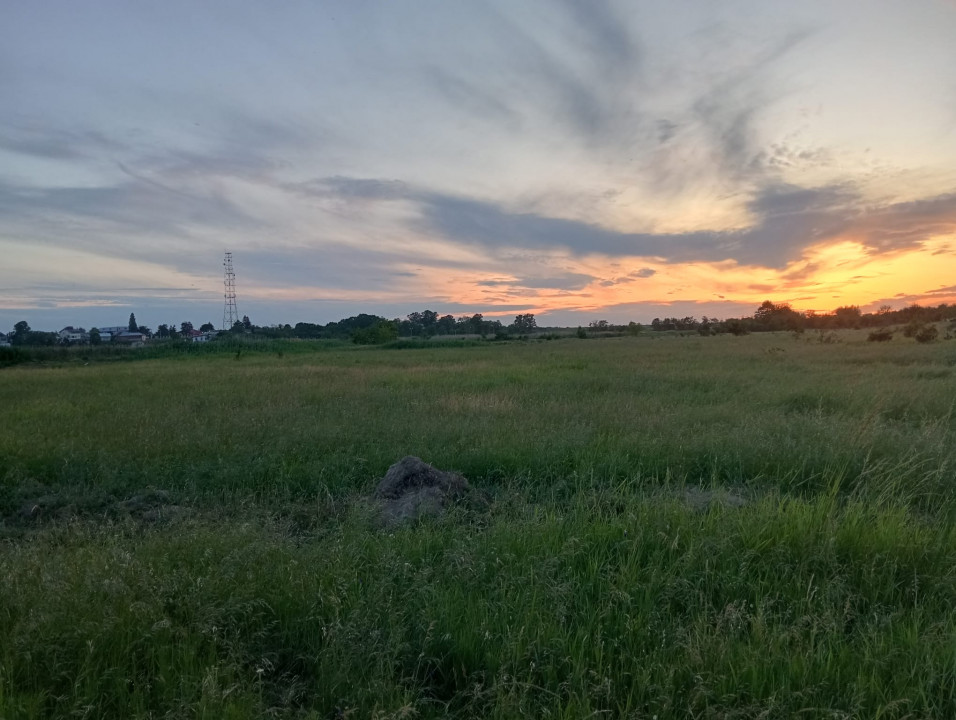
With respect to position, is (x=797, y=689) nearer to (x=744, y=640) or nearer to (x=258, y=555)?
(x=744, y=640)

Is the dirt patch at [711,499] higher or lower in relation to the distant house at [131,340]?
lower

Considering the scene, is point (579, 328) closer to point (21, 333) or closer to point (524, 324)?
point (524, 324)

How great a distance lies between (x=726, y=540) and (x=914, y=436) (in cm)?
568

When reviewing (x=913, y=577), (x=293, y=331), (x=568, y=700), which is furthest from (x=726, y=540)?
(x=293, y=331)

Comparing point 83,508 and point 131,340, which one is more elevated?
point 131,340

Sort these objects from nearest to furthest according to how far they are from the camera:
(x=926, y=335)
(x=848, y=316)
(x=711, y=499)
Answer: (x=711, y=499) → (x=926, y=335) → (x=848, y=316)

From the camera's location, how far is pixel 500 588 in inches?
145

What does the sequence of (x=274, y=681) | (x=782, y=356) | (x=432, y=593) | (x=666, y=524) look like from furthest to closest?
(x=782, y=356), (x=666, y=524), (x=432, y=593), (x=274, y=681)

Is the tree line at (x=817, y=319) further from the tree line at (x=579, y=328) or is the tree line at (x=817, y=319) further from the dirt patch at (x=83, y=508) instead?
the dirt patch at (x=83, y=508)

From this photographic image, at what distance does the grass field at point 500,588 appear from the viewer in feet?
8.91

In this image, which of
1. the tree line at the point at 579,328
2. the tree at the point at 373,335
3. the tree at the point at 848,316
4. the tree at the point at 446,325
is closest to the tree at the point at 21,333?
the tree line at the point at 579,328

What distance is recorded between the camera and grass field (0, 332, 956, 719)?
2.71 m

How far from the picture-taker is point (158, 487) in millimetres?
7191

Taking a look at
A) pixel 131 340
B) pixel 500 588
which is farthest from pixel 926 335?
pixel 131 340
